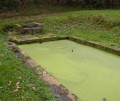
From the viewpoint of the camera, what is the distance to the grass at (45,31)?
5.02m

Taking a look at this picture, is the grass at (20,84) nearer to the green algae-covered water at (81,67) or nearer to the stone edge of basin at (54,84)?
the stone edge of basin at (54,84)

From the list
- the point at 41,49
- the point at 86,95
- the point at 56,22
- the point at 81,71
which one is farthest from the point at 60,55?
the point at 56,22

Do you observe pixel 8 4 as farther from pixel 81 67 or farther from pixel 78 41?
pixel 81 67

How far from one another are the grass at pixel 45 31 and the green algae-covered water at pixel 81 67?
2.93 feet

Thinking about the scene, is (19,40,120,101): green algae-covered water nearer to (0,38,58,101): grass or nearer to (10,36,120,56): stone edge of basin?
(10,36,120,56): stone edge of basin

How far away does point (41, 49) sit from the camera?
31.9ft

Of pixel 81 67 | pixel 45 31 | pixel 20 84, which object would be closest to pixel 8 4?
pixel 45 31

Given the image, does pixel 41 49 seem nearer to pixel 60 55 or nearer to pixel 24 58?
pixel 60 55

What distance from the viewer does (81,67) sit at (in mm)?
7582

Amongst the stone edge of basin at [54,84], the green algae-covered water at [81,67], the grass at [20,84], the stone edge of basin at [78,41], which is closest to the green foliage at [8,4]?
the stone edge of basin at [78,41]

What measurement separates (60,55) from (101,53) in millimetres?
1395

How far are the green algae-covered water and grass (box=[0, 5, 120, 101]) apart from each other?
2.93ft

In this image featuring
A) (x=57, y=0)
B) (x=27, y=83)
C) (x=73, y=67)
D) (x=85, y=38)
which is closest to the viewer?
(x=27, y=83)

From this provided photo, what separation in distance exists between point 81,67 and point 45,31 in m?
5.25
